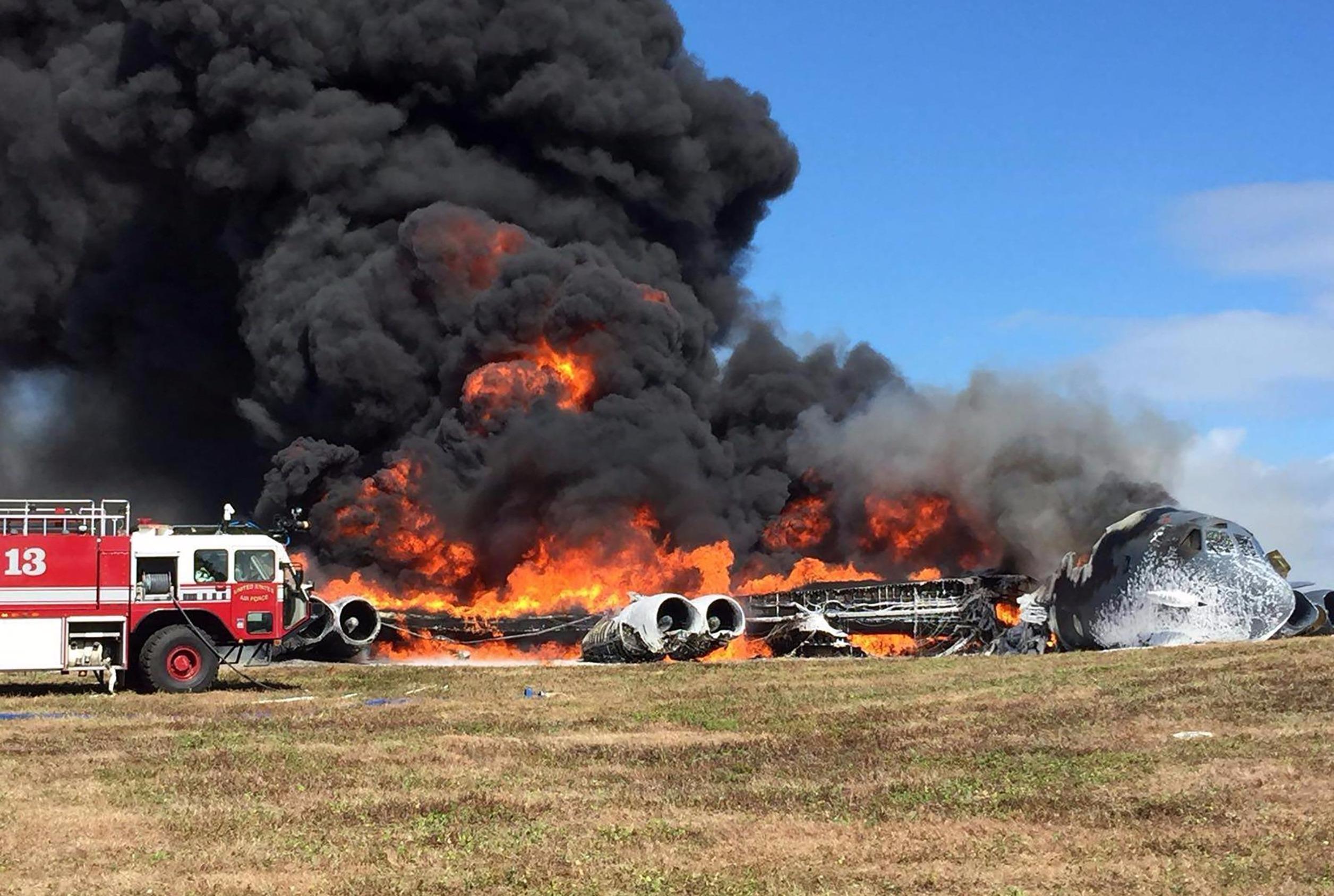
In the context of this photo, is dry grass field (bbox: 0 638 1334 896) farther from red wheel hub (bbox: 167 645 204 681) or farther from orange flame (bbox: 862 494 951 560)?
orange flame (bbox: 862 494 951 560)

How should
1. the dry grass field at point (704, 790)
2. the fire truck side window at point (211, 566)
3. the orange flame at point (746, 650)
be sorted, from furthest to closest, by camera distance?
the orange flame at point (746, 650) < the fire truck side window at point (211, 566) < the dry grass field at point (704, 790)

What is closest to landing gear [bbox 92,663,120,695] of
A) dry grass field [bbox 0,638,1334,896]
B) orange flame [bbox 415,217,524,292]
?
dry grass field [bbox 0,638,1334,896]

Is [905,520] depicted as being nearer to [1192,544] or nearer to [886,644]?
[886,644]

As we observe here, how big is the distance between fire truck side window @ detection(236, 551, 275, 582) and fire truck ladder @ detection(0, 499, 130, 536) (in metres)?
2.27

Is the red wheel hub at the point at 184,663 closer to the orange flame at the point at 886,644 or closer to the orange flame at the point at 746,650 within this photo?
the orange flame at the point at 746,650

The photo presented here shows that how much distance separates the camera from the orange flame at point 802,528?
62625mm

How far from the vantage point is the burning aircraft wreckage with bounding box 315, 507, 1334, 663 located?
1425 inches

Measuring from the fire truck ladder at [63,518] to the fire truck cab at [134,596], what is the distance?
0.10ft

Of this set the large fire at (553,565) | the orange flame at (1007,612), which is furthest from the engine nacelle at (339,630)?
the orange flame at (1007,612)

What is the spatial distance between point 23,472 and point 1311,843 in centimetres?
8265

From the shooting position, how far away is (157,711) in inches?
1044

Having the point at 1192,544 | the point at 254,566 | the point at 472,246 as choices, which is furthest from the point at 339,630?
the point at 1192,544

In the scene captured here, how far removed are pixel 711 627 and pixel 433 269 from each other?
23464mm

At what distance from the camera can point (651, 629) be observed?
40.6 m
